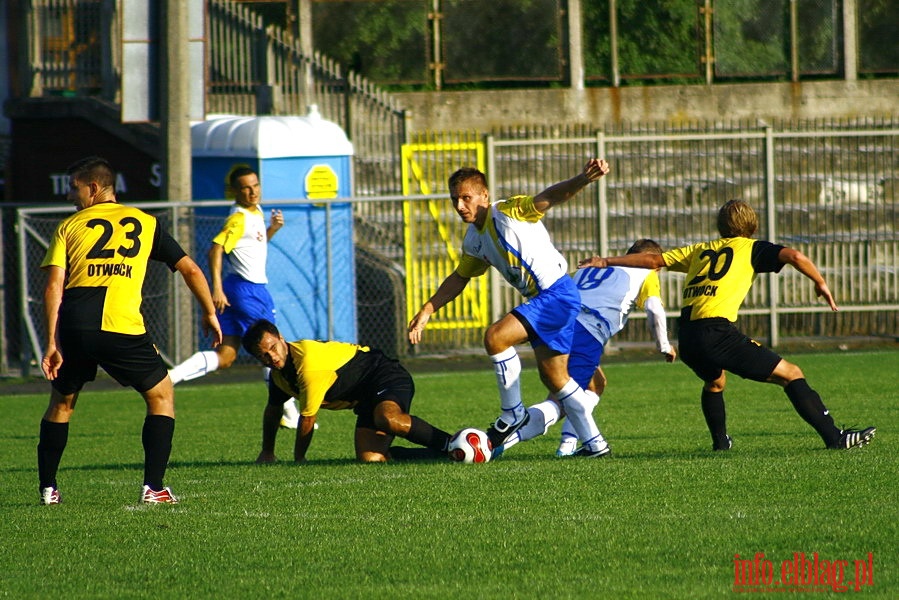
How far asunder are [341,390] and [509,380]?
3.61 ft

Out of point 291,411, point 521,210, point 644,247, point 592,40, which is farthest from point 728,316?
point 592,40

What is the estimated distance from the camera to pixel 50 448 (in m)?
7.67

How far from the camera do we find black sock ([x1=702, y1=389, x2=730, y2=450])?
8938 millimetres

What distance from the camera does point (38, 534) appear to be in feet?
22.4

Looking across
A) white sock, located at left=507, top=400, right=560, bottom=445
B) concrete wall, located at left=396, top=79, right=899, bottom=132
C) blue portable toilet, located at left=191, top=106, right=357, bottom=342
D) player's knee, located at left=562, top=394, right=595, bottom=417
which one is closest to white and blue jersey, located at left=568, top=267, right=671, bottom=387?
white sock, located at left=507, top=400, right=560, bottom=445

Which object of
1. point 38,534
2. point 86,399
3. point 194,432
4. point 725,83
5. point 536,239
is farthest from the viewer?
point 725,83

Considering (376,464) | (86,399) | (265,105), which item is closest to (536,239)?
(376,464)

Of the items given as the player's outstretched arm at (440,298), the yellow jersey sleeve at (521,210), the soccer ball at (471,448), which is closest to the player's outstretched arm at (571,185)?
the yellow jersey sleeve at (521,210)

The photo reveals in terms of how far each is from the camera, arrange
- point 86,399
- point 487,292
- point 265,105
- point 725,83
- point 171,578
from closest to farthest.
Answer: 1. point 171,578
2. point 86,399
3. point 487,292
4. point 265,105
5. point 725,83

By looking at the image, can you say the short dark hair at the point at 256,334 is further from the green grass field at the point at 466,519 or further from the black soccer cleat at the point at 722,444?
the black soccer cleat at the point at 722,444

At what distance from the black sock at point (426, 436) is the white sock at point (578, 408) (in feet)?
2.73

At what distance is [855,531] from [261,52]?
627 inches

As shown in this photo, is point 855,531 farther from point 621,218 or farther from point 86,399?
point 621,218

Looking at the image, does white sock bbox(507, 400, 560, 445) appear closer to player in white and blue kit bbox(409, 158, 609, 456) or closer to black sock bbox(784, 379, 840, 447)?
player in white and blue kit bbox(409, 158, 609, 456)
